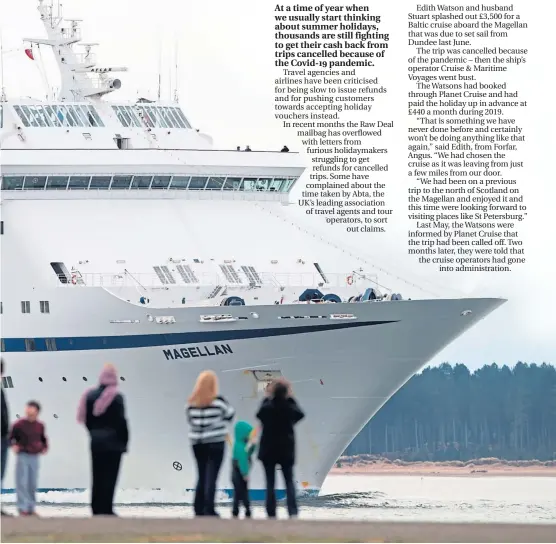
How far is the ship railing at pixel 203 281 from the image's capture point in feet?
141

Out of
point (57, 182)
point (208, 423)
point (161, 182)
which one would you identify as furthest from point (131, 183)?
point (208, 423)

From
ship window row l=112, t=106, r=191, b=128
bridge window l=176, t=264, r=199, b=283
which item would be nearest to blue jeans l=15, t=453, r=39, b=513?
bridge window l=176, t=264, r=199, b=283

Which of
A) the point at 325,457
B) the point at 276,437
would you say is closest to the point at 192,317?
the point at 325,457

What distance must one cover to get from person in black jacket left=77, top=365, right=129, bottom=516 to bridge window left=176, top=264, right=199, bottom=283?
23.0m

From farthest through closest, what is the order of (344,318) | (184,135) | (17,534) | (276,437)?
1. (184,135)
2. (344,318)
3. (276,437)
4. (17,534)

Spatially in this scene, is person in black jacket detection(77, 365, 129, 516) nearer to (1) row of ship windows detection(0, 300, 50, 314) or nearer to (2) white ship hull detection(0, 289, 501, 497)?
(2) white ship hull detection(0, 289, 501, 497)

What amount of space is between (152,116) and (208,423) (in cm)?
2811

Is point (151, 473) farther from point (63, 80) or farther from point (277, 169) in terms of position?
point (63, 80)

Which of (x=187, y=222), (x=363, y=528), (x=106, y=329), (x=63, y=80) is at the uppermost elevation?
(x=63, y=80)

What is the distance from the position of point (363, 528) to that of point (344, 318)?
73.6 ft

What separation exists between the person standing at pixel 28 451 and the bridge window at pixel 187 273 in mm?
21727

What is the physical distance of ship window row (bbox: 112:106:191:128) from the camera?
157ft

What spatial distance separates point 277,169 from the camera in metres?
46.7

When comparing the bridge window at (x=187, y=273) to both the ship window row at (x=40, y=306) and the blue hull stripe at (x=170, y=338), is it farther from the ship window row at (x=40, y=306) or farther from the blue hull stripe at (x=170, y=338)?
the ship window row at (x=40, y=306)
